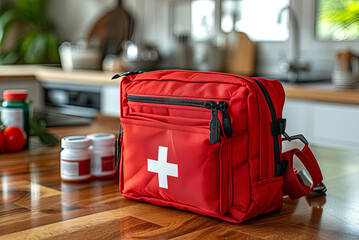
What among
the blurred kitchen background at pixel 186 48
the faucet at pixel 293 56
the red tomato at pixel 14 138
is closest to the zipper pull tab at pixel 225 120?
the red tomato at pixel 14 138

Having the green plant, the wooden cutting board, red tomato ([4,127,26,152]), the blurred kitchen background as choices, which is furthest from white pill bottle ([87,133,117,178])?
the green plant

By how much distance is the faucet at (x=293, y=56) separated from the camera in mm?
3047

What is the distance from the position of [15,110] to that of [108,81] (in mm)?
1954

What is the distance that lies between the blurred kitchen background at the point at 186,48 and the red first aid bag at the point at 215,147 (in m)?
1.09

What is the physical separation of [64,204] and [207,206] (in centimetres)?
28

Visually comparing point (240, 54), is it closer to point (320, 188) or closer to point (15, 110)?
point (15, 110)

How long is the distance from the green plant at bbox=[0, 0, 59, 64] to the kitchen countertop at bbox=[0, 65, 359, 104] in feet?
2.35

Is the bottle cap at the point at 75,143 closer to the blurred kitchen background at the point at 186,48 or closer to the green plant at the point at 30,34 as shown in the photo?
the blurred kitchen background at the point at 186,48

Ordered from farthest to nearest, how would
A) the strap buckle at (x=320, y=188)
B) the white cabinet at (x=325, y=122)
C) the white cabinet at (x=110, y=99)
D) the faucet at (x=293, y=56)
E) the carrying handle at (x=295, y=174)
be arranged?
1. the white cabinet at (x=110, y=99)
2. the faucet at (x=293, y=56)
3. the white cabinet at (x=325, y=122)
4. the strap buckle at (x=320, y=188)
5. the carrying handle at (x=295, y=174)

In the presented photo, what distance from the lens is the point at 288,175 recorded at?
0.94m

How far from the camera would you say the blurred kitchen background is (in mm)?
2520

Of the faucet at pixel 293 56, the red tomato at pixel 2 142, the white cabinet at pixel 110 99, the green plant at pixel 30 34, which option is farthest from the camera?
the green plant at pixel 30 34

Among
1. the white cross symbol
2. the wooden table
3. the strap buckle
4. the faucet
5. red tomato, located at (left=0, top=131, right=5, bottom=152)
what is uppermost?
the faucet

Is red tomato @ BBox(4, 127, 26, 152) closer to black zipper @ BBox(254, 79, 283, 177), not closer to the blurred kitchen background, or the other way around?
the blurred kitchen background
